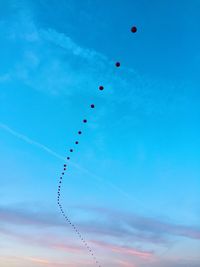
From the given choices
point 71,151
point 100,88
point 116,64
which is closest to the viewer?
point 116,64

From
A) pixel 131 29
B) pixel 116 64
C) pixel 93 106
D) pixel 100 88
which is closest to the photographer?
pixel 131 29

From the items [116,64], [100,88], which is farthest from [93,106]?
[116,64]

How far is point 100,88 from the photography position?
24078 millimetres

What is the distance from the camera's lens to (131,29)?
65.7ft

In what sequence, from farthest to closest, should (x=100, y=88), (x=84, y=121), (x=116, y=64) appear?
1. (x=84, y=121)
2. (x=100, y=88)
3. (x=116, y=64)

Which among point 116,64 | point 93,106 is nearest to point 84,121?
point 93,106

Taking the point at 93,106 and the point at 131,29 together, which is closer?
A: the point at 131,29

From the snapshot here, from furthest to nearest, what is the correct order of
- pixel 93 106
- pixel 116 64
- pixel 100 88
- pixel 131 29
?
pixel 93 106
pixel 100 88
pixel 116 64
pixel 131 29

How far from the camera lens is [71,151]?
32.1 m

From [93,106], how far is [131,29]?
Result: 23.6ft

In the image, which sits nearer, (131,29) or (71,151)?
(131,29)

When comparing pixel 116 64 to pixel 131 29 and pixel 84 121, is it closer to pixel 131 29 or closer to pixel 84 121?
pixel 131 29

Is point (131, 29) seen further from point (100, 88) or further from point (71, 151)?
point (71, 151)

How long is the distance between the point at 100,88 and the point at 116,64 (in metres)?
2.29
